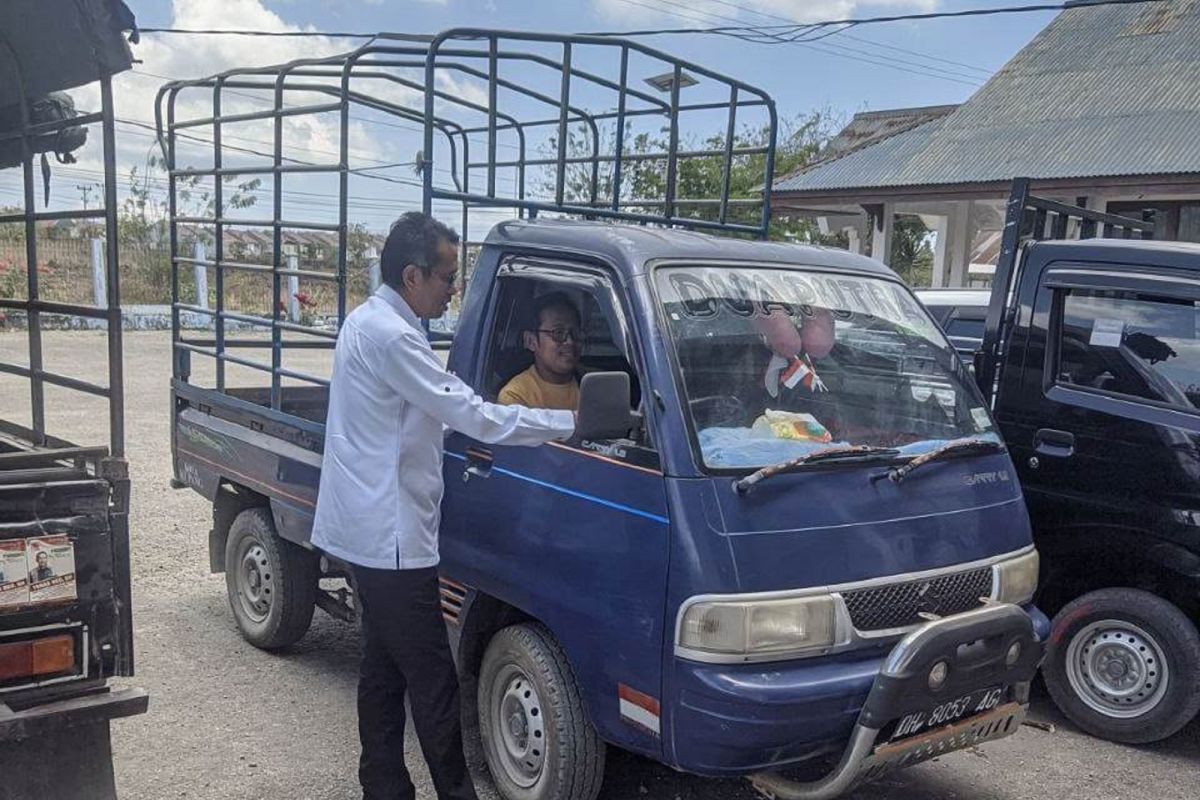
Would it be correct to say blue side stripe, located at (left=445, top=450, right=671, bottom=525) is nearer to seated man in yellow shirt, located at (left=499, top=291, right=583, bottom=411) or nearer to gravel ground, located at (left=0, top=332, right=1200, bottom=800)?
seated man in yellow shirt, located at (left=499, top=291, right=583, bottom=411)

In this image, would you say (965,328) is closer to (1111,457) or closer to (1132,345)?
(1132,345)

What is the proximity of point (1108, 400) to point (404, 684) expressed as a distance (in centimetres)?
311

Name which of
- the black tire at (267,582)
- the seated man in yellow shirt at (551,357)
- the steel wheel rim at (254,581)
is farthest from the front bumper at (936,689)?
the steel wheel rim at (254,581)

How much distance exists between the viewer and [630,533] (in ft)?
9.76

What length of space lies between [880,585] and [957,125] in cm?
1283

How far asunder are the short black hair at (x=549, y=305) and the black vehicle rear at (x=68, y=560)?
1.36 metres

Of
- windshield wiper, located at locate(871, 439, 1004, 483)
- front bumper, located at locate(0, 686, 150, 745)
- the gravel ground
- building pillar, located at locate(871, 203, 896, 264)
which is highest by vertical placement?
building pillar, located at locate(871, 203, 896, 264)

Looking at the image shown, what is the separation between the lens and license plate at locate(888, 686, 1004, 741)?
2949 mm

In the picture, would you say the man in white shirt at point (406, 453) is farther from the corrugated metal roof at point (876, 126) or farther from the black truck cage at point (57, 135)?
the corrugated metal roof at point (876, 126)

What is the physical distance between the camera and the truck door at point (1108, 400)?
4.21 metres

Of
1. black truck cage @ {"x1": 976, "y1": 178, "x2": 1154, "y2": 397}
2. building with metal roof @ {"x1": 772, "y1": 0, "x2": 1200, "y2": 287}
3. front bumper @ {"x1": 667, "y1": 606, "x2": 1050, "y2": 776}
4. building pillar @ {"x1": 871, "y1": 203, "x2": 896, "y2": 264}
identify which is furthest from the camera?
building pillar @ {"x1": 871, "y1": 203, "x2": 896, "y2": 264}

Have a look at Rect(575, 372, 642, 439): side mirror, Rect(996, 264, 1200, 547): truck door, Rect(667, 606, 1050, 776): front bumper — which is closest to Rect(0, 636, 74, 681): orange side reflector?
Rect(575, 372, 642, 439): side mirror

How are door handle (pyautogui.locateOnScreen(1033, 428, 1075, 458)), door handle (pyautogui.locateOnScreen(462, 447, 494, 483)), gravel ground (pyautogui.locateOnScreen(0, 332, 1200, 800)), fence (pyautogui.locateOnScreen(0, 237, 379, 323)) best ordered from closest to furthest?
1. door handle (pyautogui.locateOnScreen(462, 447, 494, 483))
2. gravel ground (pyautogui.locateOnScreen(0, 332, 1200, 800))
3. door handle (pyautogui.locateOnScreen(1033, 428, 1075, 458))
4. fence (pyautogui.locateOnScreen(0, 237, 379, 323))

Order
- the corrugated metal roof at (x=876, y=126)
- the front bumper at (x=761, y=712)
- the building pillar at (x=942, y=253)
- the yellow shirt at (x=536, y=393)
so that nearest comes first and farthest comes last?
the front bumper at (x=761, y=712)
the yellow shirt at (x=536, y=393)
the building pillar at (x=942, y=253)
the corrugated metal roof at (x=876, y=126)
